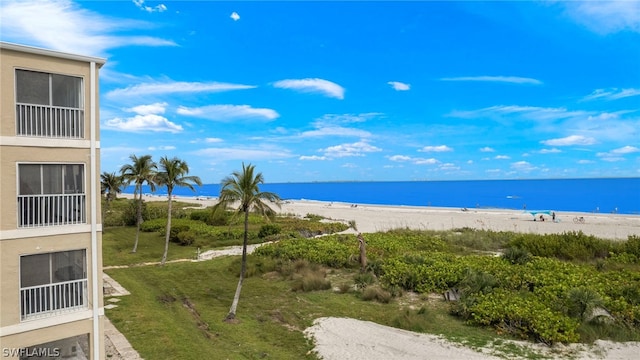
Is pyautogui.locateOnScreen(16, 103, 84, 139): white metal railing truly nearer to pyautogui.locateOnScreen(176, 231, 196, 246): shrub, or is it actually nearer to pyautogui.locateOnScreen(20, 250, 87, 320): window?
pyautogui.locateOnScreen(20, 250, 87, 320): window

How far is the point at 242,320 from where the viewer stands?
14383 millimetres

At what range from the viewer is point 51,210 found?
33.3 feet

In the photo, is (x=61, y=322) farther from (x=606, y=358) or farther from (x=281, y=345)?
(x=606, y=358)

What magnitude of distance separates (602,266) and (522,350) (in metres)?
14.6

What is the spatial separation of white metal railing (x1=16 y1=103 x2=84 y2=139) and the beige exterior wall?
204 mm

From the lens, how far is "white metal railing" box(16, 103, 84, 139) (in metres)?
9.58

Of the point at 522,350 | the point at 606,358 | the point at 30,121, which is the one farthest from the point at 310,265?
the point at 30,121

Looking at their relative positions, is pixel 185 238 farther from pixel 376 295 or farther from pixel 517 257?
pixel 517 257

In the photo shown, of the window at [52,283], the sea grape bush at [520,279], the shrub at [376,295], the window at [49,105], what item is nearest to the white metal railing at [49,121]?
the window at [49,105]

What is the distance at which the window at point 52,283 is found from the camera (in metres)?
9.77

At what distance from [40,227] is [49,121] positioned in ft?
9.26

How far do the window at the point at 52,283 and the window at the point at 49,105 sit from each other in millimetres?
3368

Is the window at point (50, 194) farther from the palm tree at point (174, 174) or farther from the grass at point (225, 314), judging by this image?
the palm tree at point (174, 174)

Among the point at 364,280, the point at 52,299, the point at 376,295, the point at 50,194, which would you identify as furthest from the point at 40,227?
the point at 364,280
